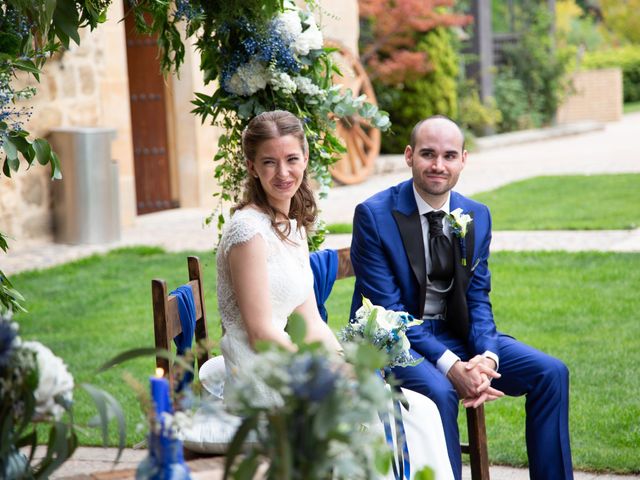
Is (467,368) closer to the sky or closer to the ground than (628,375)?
closer to the sky

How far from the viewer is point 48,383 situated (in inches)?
68.2

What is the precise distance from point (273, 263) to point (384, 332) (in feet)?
1.31

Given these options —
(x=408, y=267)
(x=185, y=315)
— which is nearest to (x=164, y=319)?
(x=185, y=315)

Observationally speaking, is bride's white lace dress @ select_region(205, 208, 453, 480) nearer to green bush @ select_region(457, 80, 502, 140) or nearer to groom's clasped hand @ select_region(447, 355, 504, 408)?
groom's clasped hand @ select_region(447, 355, 504, 408)

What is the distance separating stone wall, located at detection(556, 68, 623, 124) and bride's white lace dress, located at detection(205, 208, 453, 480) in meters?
21.3

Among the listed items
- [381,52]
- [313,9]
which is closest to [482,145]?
[381,52]

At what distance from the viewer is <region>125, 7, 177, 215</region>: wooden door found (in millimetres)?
12023

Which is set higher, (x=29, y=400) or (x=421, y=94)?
(x=421, y=94)

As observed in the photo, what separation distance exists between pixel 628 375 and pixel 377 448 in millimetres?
4140

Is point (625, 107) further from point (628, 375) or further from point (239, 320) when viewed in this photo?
point (239, 320)

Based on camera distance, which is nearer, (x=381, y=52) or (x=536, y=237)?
(x=536, y=237)

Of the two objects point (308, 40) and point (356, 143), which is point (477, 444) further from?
point (356, 143)

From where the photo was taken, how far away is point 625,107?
2930 centimetres

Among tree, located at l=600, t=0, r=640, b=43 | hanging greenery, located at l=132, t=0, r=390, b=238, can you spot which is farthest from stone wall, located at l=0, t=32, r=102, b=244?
tree, located at l=600, t=0, r=640, b=43
